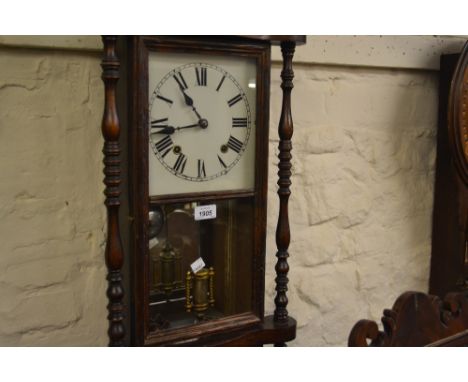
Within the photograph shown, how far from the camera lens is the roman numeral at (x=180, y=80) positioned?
3.60ft

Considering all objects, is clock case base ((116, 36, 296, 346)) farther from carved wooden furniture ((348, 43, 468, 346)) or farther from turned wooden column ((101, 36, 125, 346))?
carved wooden furniture ((348, 43, 468, 346))

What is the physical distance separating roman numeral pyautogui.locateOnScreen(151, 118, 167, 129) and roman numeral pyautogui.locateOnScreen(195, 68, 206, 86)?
101mm

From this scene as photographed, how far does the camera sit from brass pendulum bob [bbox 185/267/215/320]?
1.20 metres

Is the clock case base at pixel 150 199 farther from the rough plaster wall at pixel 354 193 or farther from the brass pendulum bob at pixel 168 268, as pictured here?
the rough plaster wall at pixel 354 193

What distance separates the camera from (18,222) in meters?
1.15

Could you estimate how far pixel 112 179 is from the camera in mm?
1018

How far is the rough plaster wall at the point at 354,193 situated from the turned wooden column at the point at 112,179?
47 centimetres

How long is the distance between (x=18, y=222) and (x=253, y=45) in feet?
1.89

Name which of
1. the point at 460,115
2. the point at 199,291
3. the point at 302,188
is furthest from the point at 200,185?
the point at 460,115

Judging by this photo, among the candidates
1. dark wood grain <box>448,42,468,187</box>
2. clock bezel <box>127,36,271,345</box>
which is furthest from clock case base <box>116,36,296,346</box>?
dark wood grain <box>448,42,468,187</box>

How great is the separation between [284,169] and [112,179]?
1.20ft

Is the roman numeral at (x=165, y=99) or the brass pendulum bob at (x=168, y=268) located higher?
the roman numeral at (x=165, y=99)

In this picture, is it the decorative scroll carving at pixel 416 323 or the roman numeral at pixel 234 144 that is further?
the roman numeral at pixel 234 144

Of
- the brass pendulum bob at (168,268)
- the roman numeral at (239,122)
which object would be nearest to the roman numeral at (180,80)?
the roman numeral at (239,122)
